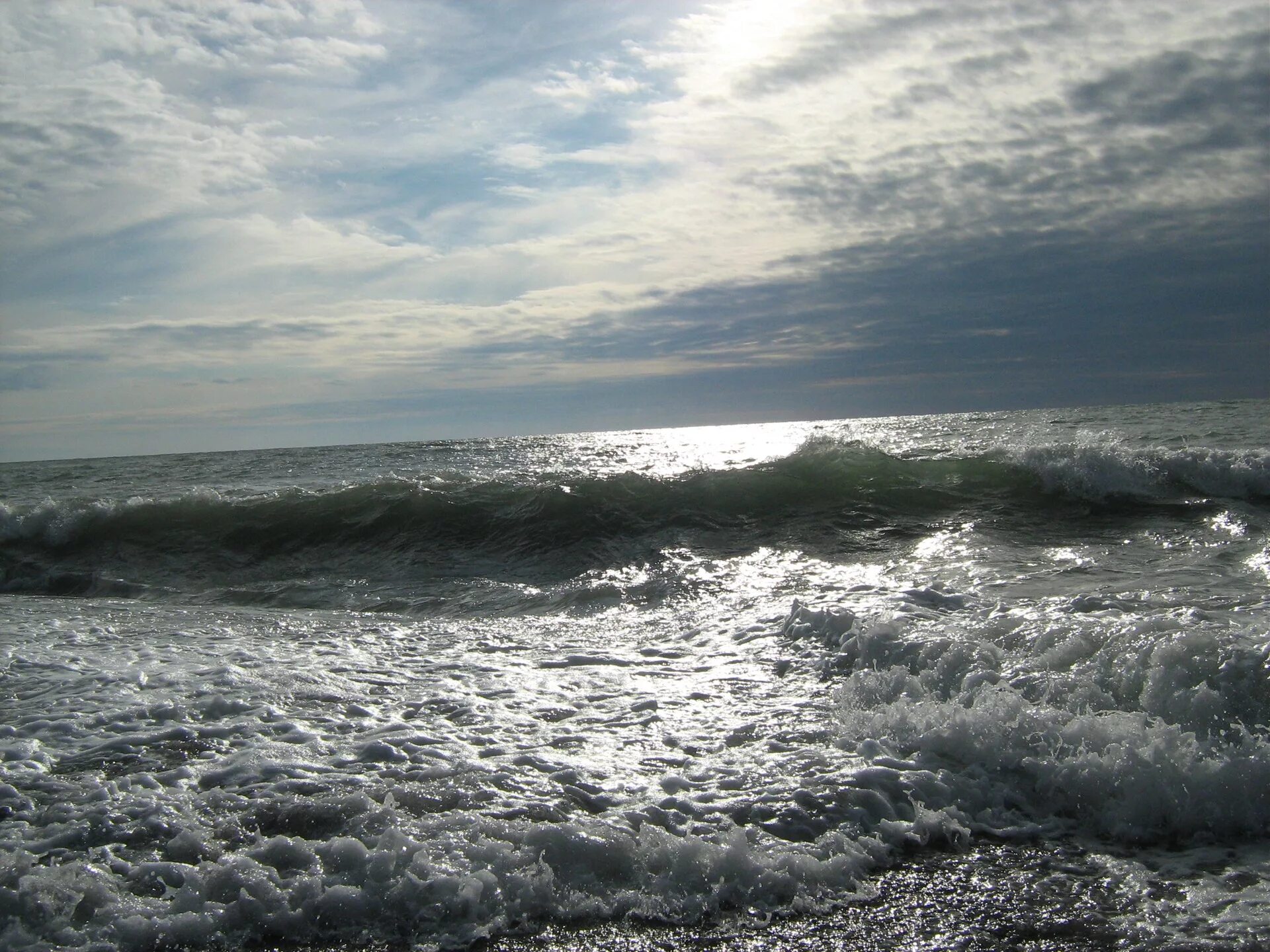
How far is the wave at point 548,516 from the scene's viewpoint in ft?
32.7

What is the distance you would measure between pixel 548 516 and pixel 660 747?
7.70m

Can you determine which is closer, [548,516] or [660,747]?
[660,747]

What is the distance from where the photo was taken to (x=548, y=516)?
1162 cm

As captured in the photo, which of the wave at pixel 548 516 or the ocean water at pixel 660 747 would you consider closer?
the ocean water at pixel 660 747

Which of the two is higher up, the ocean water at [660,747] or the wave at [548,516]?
the wave at [548,516]

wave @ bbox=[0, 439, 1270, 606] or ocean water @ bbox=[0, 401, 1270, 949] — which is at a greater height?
wave @ bbox=[0, 439, 1270, 606]

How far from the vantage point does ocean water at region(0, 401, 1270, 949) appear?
2863 millimetres

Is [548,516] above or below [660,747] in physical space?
above

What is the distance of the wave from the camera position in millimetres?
9953

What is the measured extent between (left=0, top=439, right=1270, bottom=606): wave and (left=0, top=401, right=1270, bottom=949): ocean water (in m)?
0.53

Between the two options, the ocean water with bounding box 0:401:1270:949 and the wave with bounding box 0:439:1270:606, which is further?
the wave with bounding box 0:439:1270:606

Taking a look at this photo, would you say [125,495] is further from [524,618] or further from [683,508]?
[524,618]

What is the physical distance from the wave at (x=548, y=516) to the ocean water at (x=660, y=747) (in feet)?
1.73

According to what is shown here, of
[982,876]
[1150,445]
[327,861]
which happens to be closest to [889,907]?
[982,876]
